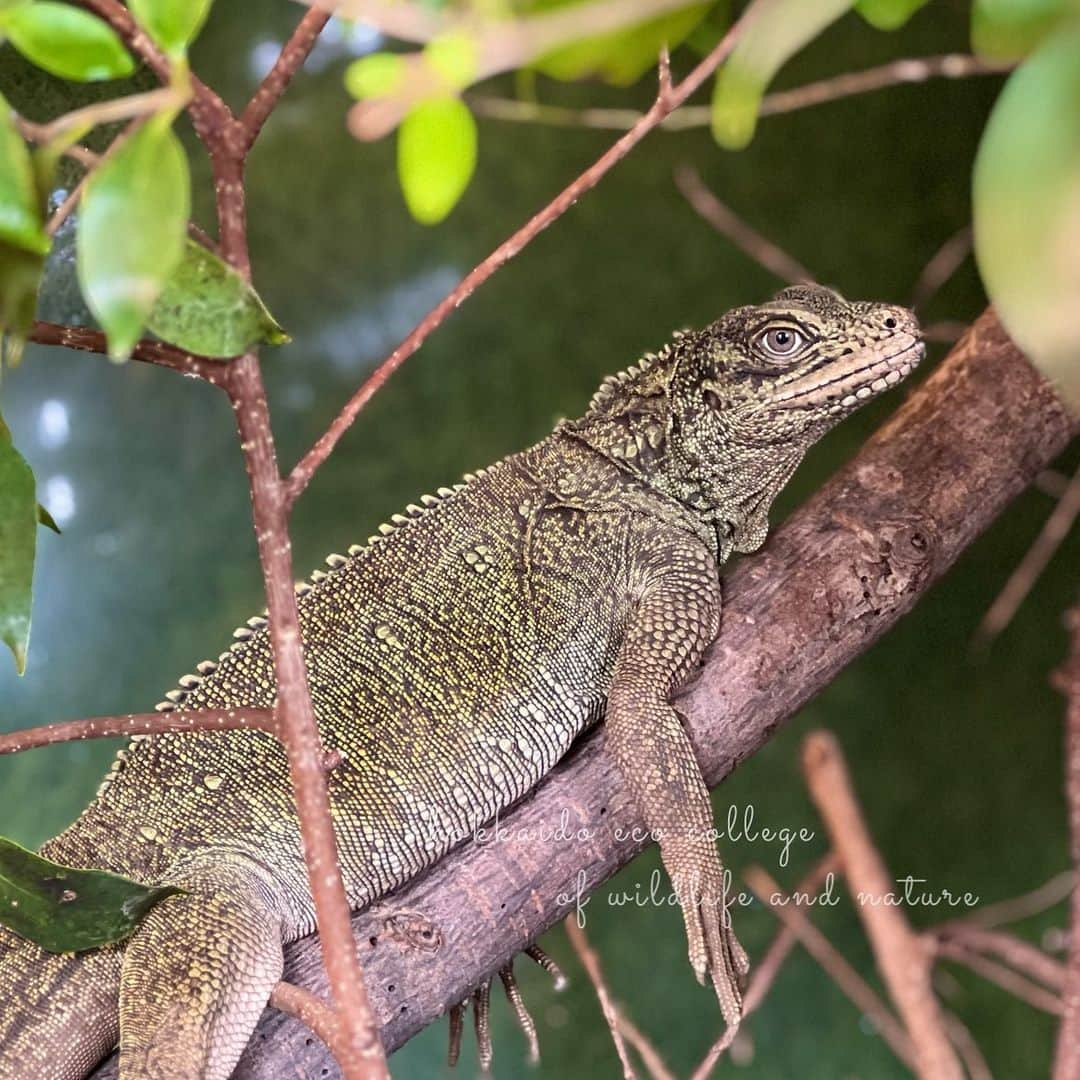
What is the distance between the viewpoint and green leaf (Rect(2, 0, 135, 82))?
0.70 m

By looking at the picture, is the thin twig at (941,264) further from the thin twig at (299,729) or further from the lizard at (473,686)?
the thin twig at (299,729)

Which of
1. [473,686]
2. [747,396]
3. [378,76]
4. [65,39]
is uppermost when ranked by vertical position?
[747,396]

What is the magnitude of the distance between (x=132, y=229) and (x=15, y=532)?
2.12ft

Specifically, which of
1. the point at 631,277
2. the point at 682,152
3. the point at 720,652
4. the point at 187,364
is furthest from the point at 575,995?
the point at 187,364

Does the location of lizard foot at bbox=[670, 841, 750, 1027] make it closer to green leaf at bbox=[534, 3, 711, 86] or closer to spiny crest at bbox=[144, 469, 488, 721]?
spiny crest at bbox=[144, 469, 488, 721]

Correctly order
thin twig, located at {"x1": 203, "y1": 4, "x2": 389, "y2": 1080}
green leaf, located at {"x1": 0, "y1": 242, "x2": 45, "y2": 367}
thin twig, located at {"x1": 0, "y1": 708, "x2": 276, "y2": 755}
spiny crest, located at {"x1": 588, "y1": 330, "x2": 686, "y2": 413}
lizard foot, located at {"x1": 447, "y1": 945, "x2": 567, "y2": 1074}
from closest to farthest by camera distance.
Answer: green leaf, located at {"x1": 0, "y1": 242, "x2": 45, "y2": 367}
thin twig, located at {"x1": 203, "y1": 4, "x2": 389, "y2": 1080}
thin twig, located at {"x1": 0, "y1": 708, "x2": 276, "y2": 755}
lizard foot, located at {"x1": 447, "y1": 945, "x2": 567, "y2": 1074}
spiny crest, located at {"x1": 588, "y1": 330, "x2": 686, "y2": 413}

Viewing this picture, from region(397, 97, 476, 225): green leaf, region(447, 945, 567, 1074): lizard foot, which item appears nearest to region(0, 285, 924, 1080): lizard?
region(447, 945, 567, 1074): lizard foot

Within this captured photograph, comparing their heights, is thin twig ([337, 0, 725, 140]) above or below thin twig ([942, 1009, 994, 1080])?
above

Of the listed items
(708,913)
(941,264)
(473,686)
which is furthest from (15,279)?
(941,264)

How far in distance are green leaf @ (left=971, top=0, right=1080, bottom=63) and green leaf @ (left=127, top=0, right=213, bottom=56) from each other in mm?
489

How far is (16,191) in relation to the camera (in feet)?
2.41

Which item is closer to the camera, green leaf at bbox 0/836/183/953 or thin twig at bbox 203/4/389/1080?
thin twig at bbox 203/4/389/1080

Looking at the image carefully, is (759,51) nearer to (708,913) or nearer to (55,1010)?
(708,913)

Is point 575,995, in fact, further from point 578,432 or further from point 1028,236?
point 1028,236
